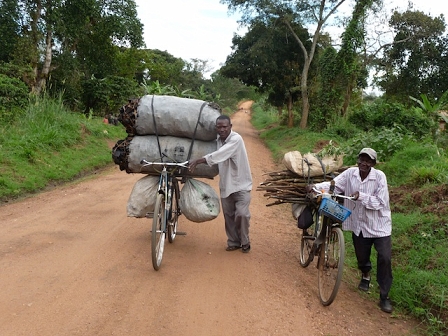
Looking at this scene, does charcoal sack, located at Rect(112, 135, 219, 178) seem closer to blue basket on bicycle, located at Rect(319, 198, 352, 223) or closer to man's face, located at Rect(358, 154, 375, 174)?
blue basket on bicycle, located at Rect(319, 198, 352, 223)

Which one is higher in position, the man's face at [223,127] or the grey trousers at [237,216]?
the man's face at [223,127]

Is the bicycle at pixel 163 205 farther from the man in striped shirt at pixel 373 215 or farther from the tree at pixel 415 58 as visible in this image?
the tree at pixel 415 58

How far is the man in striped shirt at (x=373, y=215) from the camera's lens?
4289mm

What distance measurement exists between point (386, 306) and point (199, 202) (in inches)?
92.0

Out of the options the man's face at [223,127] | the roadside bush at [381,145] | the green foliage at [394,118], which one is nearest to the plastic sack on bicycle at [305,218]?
the man's face at [223,127]

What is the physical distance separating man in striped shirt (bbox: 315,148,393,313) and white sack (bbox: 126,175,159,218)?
2.33 metres

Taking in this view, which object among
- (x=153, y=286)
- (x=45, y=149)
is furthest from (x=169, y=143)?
(x=45, y=149)

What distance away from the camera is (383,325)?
13.1 ft

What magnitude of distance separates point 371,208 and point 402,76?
2154 cm

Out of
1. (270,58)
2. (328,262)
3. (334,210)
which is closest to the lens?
(334,210)

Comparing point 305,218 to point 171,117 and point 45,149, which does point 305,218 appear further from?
point 45,149

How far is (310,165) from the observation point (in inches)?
204

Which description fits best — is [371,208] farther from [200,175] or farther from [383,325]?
[200,175]

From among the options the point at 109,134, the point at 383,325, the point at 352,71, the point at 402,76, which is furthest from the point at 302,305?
the point at 402,76
